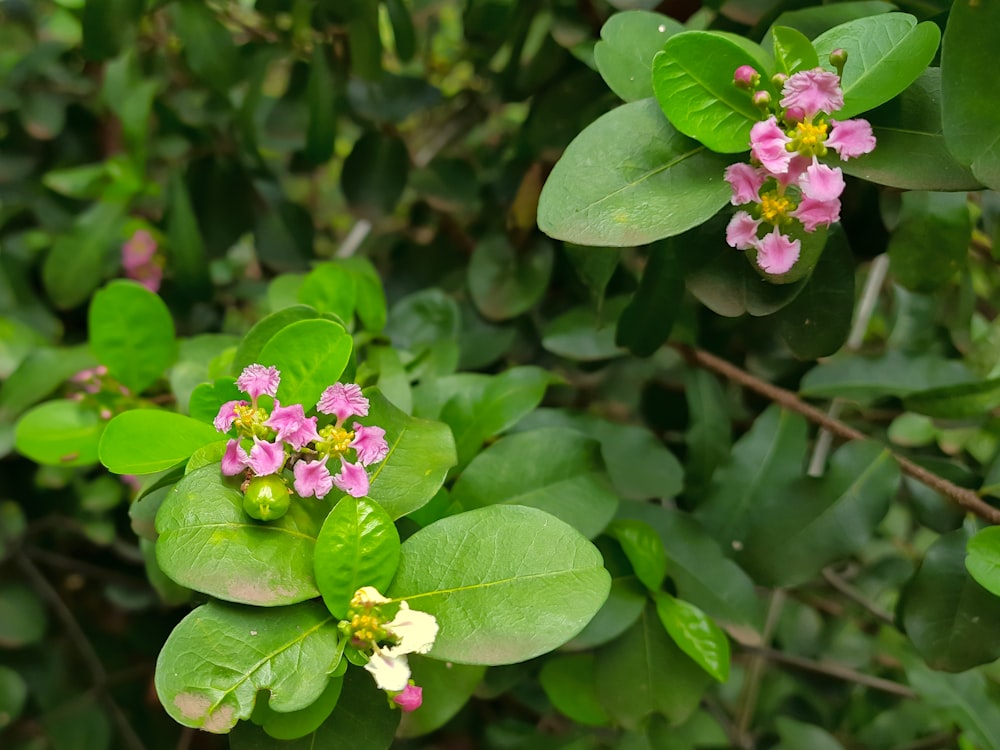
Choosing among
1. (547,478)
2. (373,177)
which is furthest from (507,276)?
(547,478)

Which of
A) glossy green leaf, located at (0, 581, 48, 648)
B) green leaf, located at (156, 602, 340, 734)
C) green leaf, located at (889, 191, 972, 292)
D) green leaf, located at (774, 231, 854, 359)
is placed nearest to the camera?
green leaf, located at (156, 602, 340, 734)

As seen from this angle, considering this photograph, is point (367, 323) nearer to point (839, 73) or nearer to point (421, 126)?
point (839, 73)

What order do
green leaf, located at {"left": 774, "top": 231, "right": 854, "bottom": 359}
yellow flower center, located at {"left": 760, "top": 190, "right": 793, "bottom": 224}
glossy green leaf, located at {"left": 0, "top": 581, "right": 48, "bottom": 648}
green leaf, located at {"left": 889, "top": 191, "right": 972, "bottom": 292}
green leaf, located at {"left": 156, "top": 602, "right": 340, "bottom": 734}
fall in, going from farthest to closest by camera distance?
glossy green leaf, located at {"left": 0, "top": 581, "right": 48, "bottom": 648}, green leaf, located at {"left": 889, "top": 191, "right": 972, "bottom": 292}, green leaf, located at {"left": 774, "top": 231, "right": 854, "bottom": 359}, yellow flower center, located at {"left": 760, "top": 190, "right": 793, "bottom": 224}, green leaf, located at {"left": 156, "top": 602, "right": 340, "bottom": 734}

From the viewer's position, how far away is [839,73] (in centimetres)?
55

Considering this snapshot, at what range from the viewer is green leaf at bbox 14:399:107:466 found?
74cm

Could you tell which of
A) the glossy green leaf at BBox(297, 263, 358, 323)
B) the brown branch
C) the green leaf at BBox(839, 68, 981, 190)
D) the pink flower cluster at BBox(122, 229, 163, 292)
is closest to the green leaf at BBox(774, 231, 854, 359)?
the green leaf at BBox(839, 68, 981, 190)

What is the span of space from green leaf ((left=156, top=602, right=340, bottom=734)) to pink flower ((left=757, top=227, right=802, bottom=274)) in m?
0.43

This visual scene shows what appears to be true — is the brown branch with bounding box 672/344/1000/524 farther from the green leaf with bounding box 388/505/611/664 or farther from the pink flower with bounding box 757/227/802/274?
the green leaf with bounding box 388/505/611/664

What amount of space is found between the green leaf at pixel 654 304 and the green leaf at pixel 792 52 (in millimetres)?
178

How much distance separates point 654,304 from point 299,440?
1.26 ft

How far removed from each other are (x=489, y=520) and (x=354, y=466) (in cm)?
10

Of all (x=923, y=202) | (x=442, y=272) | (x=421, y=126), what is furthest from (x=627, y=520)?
(x=421, y=126)

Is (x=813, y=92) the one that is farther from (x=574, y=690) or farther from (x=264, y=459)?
(x=574, y=690)

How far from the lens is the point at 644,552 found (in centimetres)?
71
